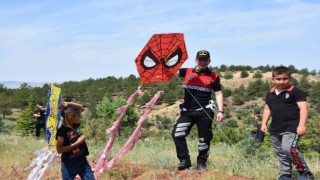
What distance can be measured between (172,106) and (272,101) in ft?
164

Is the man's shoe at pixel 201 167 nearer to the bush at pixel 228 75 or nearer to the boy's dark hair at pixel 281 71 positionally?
the boy's dark hair at pixel 281 71

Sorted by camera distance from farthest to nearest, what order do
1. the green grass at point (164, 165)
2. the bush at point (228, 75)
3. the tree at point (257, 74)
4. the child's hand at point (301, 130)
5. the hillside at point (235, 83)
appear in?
1. the bush at point (228, 75)
2. the tree at point (257, 74)
3. the hillside at point (235, 83)
4. the green grass at point (164, 165)
5. the child's hand at point (301, 130)

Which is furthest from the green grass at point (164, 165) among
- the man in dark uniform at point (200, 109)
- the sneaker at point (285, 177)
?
the sneaker at point (285, 177)

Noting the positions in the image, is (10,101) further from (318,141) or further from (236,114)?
(318,141)

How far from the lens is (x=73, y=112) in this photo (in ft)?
15.9

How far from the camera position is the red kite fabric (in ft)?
20.9

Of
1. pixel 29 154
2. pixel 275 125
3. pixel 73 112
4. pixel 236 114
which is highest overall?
pixel 73 112

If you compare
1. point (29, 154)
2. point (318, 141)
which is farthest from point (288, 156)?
point (318, 141)

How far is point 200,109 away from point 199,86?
1.08ft

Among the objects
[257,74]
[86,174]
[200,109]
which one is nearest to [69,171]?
[86,174]

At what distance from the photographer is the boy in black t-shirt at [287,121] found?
4.98m

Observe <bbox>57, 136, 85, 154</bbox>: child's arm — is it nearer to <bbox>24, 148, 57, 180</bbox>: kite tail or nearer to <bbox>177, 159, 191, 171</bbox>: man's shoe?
<bbox>24, 148, 57, 180</bbox>: kite tail

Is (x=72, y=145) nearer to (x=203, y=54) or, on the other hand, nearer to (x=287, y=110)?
(x=203, y=54)

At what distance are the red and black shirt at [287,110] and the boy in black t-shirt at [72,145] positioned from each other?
229 cm
